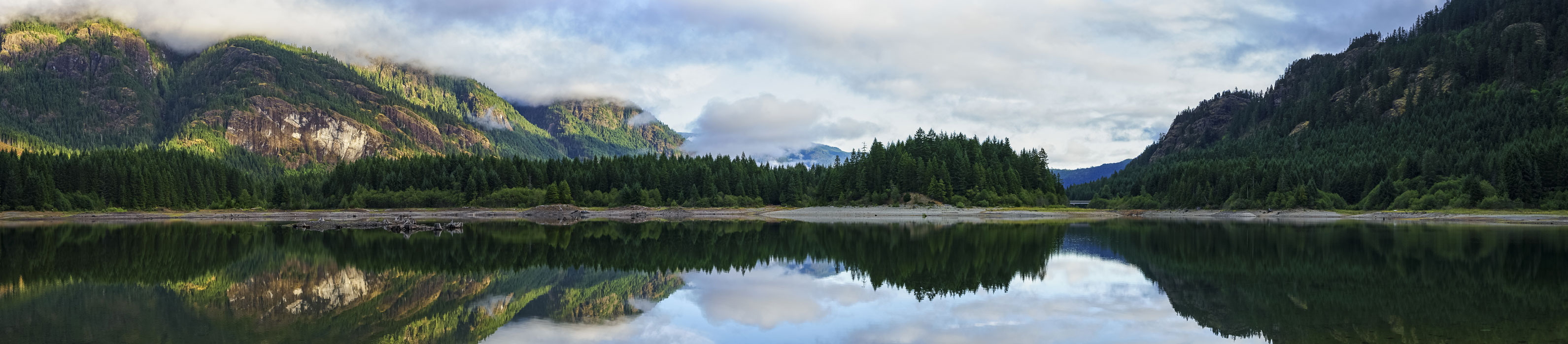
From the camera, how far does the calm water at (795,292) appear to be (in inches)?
639

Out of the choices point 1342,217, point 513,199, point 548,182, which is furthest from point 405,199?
point 1342,217

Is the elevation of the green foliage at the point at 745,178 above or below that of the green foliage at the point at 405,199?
above

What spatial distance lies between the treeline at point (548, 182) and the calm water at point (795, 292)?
82.5 metres

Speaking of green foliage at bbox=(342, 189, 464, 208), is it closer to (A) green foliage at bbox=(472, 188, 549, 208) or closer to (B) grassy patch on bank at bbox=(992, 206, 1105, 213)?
(A) green foliage at bbox=(472, 188, 549, 208)

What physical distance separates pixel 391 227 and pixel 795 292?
57.4m

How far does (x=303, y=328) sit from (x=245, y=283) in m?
11.5

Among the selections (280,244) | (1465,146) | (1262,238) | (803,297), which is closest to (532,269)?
(803,297)

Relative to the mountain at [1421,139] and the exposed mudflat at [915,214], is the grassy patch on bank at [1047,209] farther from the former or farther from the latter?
the mountain at [1421,139]

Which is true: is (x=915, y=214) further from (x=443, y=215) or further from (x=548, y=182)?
(x=548, y=182)

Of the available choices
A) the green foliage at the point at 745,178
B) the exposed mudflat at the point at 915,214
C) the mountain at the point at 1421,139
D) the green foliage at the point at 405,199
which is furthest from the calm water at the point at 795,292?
the green foliage at the point at 405,199

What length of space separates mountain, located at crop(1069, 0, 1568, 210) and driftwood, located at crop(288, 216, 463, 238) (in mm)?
→ 104614

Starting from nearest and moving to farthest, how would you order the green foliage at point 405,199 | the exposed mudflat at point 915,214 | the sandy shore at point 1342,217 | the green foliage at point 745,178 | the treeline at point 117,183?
the sandy shore at point 1342,217, the exposed mudflat at point 915,214, the treeline at point 117,183, the green foliage at point 745,178, the green foliage at point 405,199

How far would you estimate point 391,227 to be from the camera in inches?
2798

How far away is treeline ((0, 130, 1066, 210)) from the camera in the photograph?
389 ft
